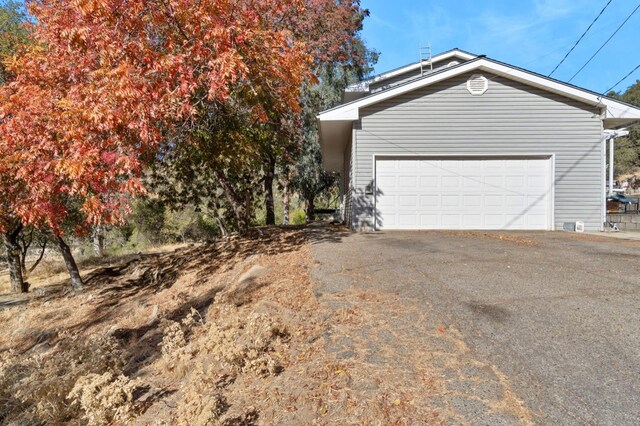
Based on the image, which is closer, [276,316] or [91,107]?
[276,316]

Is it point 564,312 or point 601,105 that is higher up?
point 601,105

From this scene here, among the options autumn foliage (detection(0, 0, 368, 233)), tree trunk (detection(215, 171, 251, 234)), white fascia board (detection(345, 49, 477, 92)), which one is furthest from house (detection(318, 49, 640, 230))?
white fascia board (detection(345, 49, 477, 92))

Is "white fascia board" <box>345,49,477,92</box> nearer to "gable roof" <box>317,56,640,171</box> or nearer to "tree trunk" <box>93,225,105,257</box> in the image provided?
"gable roof" <box>317,56,640,171</box>

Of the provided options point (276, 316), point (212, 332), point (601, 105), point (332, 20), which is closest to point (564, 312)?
point (276, 316)

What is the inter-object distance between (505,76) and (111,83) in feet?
31.5

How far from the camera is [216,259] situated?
376 inches

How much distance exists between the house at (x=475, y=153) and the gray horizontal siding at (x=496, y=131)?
0.09 ft

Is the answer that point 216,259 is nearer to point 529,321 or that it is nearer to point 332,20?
point 529,321

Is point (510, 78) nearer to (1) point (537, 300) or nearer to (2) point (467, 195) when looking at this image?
A: (2) point (467, 195)

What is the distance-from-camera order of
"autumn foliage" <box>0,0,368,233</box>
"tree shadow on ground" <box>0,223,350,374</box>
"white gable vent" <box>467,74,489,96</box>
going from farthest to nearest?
"white gable vent" <box>467,74,489,96</box>, "tree shadow on ground" <box>0,223,350,374</box>, "autumn foliage" <box>0,0,368,233</box>

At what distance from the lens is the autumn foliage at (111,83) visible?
5723 mm

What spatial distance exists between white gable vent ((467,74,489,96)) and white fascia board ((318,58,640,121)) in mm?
210

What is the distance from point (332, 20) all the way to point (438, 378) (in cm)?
1731

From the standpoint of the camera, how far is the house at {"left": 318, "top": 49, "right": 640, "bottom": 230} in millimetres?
10688
